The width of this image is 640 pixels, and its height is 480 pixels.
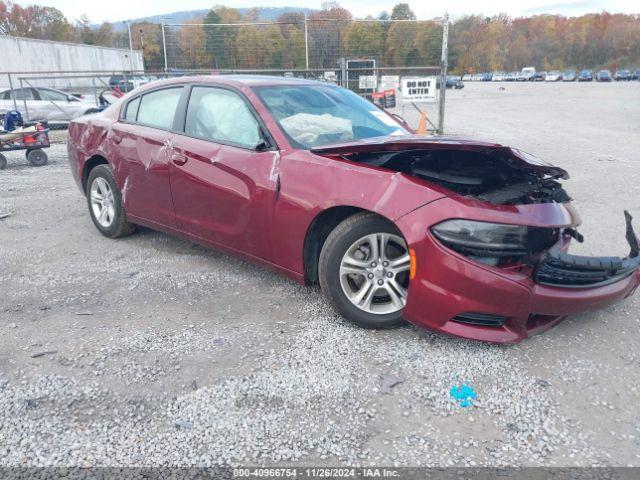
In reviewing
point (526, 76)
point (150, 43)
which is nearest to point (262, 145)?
point (150, 43)

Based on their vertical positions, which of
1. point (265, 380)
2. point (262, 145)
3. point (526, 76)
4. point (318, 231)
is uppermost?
point (526, 76)

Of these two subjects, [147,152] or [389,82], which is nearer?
[147,152]

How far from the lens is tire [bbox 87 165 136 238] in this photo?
4895mm

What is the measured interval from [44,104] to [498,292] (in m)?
16.5

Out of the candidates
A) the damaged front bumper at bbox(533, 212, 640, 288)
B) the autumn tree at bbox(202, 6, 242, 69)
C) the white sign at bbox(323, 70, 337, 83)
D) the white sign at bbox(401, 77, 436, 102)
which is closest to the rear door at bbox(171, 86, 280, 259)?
the damaged front bumper at bbox(533, 212, 640, 288)

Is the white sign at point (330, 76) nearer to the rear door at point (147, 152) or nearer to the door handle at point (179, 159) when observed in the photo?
the rear door at point (147, 152)

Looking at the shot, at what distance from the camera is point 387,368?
289cm

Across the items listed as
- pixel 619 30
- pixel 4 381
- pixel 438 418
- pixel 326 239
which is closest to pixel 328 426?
pixel 438 418

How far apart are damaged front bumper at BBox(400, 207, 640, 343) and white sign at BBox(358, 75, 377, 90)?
1062cm

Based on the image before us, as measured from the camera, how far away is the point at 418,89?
12.1 m

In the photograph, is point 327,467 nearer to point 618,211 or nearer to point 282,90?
point 282,90

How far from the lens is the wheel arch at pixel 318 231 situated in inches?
128

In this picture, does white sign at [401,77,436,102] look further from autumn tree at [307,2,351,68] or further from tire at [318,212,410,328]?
tire at [318,212,410,328]

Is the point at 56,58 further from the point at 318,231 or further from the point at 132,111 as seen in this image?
the point at 318,231
